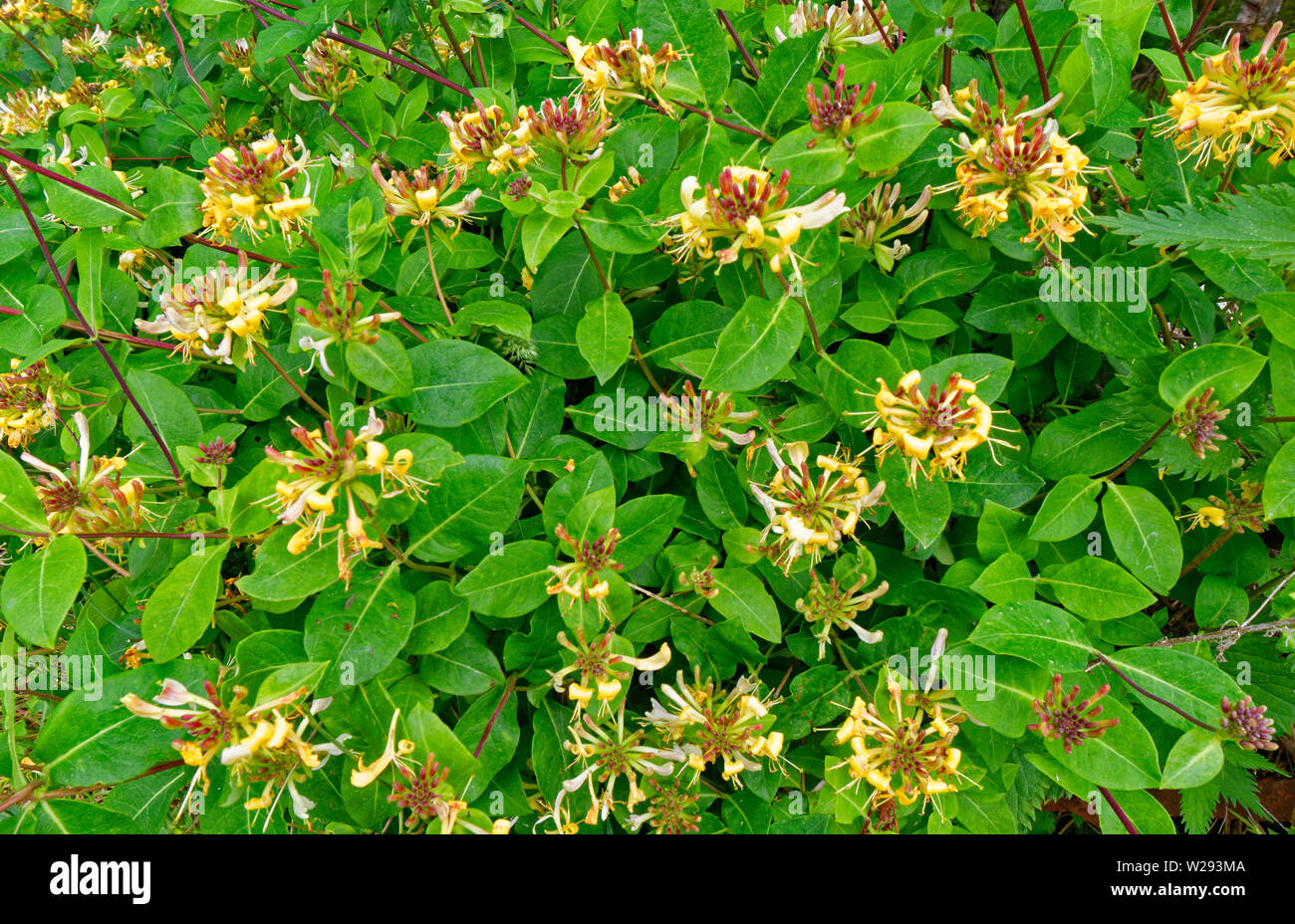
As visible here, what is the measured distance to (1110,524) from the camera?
5.00ft

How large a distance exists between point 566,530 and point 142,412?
0.97 meters

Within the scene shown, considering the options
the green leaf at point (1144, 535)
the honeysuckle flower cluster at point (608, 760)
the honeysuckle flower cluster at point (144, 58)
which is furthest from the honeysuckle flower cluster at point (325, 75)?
the green leaf at point (1144, 535)

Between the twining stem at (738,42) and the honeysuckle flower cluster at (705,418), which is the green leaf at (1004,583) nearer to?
the honeysuckle flower cluster at (705,418)

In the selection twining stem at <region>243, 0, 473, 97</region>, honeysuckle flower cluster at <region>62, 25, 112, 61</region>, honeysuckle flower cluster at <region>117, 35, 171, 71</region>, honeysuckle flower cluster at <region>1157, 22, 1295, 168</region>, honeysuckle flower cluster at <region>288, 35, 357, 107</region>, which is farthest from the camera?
honeysuckle flower cluster at <region>62, 25, 112, 61</region>

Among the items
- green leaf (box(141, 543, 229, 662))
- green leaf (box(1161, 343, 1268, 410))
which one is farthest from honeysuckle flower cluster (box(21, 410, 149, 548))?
green leaf (box(1161, 343, 1268, 410))

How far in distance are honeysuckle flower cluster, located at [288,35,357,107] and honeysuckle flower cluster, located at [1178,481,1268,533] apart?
7.73 feet

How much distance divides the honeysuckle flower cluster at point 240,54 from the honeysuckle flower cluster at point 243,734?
1.97 m

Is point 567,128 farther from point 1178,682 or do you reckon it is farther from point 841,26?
point 1178,682

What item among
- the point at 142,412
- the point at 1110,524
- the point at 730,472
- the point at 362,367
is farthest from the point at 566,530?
the point at 1110,524

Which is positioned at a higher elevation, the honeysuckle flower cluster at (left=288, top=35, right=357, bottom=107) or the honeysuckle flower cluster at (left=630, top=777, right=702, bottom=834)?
the honeysuckle flower cluster at (left=288, top=35, right=357, bottom=107)

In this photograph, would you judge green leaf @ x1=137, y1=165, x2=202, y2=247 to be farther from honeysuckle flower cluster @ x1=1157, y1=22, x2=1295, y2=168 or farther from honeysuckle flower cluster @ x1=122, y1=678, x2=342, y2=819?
honeysuckle flower cluster @ x1=1157, y1=22, x2=1295, y2=168

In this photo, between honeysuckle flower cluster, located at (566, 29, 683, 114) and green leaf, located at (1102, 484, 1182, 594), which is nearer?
honeysuckle flower cluster, located at (566, 29, 683, 114)

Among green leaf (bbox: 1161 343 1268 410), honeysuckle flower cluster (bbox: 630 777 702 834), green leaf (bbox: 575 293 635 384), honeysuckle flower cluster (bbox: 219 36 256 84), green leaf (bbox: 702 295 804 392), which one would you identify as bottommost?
honeysuckle flower cluster (bbox: 630 777 702 834)

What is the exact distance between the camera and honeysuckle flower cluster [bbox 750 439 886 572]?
137cm
